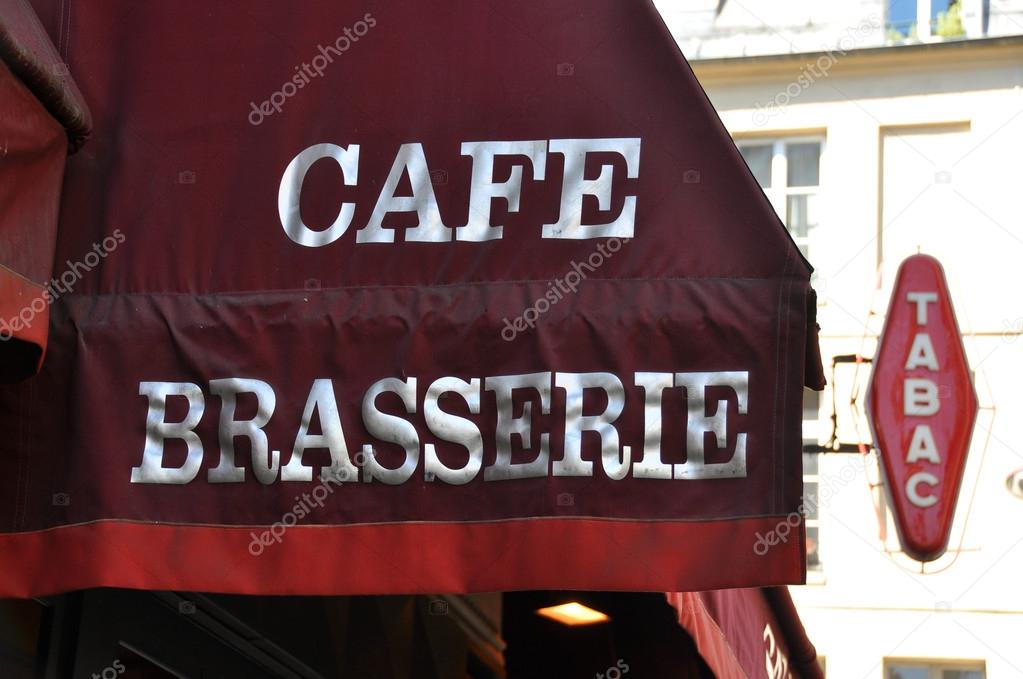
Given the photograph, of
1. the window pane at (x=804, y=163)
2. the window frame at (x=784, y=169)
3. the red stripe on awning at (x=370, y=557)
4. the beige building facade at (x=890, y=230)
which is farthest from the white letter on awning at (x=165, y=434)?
the window pane at (x=804, y=163)

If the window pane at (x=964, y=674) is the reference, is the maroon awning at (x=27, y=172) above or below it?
above

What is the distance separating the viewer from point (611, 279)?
3316 millimetres

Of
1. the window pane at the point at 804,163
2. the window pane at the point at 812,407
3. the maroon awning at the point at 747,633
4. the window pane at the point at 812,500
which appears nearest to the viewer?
the maroon awning at the point at 747,633

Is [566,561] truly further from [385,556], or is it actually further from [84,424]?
[84,424]

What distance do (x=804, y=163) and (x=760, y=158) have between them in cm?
51

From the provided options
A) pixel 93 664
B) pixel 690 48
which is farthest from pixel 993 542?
pixel 93 664

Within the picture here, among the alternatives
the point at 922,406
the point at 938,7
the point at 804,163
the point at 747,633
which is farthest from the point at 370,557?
the point at 938,7

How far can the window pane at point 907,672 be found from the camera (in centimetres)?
1534

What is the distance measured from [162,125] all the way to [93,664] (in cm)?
154

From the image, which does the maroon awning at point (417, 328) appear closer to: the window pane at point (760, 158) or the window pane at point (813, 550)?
the window pane at point (813, 550)

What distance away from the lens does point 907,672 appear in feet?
50.4

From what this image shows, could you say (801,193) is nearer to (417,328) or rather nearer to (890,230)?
(890,230)

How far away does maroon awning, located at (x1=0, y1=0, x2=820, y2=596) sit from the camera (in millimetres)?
3191

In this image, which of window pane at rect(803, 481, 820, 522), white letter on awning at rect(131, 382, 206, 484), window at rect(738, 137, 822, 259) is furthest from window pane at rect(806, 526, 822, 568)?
white letter on awning at rect(131, 382, 206, 484)
